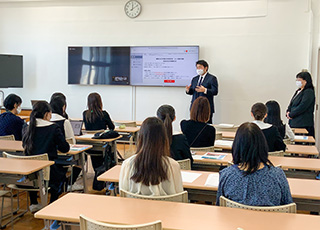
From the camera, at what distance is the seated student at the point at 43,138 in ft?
12.5

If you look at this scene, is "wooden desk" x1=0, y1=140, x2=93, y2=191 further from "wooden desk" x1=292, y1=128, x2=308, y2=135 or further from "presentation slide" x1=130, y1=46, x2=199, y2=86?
"presentation slide" x1=130, y1=46, x2=199, y2=86

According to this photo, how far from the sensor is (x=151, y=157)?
2336 mm

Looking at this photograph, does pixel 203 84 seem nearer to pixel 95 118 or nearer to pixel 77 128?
pixel 95 118

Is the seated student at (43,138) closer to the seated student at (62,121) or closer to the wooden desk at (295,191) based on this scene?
the seated student at (62,121)

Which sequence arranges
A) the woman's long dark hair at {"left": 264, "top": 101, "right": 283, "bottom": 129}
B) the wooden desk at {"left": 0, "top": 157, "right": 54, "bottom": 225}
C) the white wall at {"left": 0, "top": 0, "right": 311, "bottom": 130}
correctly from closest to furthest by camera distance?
the wooden desk at {"left": 0, "top": 157, "right": 54, "bottom": 225} < the woman's long dark hair at {"left": 264, "top": 101, "right": 283, "bottom": 129} < the white wall at {"left": 0, "top": 0, "right": 311, "bottom": 130}

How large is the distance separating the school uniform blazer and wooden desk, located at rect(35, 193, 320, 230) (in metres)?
4.03

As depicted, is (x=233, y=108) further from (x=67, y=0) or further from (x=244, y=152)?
(x=244, y=152)

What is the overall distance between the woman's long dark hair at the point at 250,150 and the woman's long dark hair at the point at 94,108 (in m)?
3.27

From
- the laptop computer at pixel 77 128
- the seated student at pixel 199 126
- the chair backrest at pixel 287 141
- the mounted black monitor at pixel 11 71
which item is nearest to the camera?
the seated student at pixel 199 126

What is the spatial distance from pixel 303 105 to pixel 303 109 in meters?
0.07

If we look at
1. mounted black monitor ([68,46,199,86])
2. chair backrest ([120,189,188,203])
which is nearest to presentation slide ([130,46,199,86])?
mounted black monitor ([68,46,199,86])

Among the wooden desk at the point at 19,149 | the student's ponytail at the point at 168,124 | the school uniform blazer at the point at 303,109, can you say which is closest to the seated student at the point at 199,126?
the student's ponytail at the point at 168,124

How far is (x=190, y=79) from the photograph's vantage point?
25.3 ft

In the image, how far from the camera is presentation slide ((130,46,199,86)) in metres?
7.68
